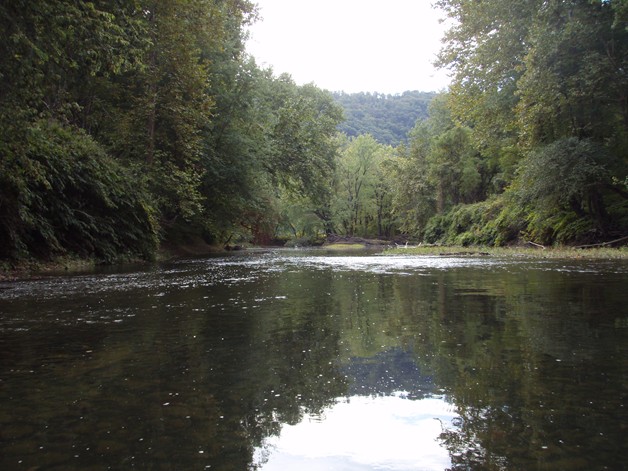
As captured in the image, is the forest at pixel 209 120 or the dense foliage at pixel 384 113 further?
the dense foliage at pixel 384 113

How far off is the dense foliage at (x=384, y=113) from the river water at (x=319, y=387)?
13148 cm

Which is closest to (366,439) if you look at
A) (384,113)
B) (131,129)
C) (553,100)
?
(131,129)

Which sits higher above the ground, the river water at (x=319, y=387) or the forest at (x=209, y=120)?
the forest at (x=209, y=120)

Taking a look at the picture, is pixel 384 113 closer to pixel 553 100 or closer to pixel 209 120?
pixel 553 100

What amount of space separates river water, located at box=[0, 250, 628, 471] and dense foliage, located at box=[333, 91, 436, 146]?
5176 inches

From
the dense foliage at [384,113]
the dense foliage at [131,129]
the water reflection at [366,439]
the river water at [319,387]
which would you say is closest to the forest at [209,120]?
the dense foliage at [131,129]

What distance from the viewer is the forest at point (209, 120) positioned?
9.21 m

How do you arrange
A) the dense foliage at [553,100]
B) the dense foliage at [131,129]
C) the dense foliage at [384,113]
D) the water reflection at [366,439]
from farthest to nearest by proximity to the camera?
the dense foliage at [384,113] → the dense foliage at [553,100] → the dense foliage at [131,129] → the water reflection at [366,439]

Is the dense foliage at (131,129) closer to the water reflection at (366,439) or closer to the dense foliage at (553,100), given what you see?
the water reflection at (366,439)

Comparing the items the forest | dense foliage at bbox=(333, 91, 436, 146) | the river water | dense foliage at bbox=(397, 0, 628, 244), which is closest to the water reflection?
the river water

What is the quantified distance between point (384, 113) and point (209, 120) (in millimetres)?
145324

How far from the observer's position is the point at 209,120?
1853 centimetres

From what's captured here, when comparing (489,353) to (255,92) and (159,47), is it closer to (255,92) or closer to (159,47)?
(159,47)

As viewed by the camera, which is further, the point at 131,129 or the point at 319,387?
the point at 131,129
